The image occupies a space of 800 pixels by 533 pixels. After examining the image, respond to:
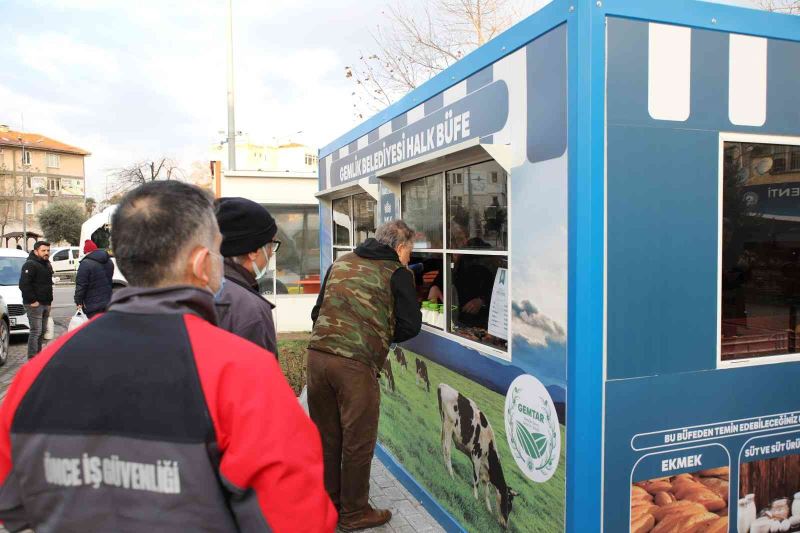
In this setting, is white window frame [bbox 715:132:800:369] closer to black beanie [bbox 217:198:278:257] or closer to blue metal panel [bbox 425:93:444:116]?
blue metal panel [bbox 425:93:444:116]

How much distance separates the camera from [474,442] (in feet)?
11.3

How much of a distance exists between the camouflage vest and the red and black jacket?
238 cm

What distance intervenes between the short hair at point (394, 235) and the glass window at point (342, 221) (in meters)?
2.30

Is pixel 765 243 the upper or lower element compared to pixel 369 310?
upper

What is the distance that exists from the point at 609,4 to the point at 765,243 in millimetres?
1396

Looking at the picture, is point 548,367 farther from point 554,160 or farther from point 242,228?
point 242,228

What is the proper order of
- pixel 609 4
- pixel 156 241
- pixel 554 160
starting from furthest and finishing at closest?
pixel 554 160, pixel 609 4, pixel 156 241

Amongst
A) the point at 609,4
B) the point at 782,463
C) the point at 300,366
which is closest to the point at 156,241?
the point at 609,4

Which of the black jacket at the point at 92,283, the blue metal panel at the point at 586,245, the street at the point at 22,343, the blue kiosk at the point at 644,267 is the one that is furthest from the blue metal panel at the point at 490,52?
the black jacket at the point at 92,283

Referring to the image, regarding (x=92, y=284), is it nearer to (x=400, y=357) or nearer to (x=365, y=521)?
(x=400, y=357)

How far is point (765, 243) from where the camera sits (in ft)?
9.25

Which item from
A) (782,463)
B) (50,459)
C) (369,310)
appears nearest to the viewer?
(50,459)

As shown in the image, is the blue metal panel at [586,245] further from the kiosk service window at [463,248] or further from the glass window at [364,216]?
the glass window at [364,216]

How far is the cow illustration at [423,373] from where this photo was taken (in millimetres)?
4164
